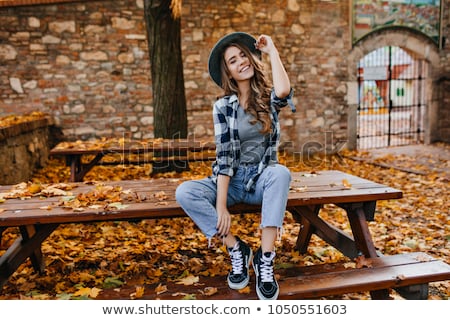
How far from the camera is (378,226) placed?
13.6 feet

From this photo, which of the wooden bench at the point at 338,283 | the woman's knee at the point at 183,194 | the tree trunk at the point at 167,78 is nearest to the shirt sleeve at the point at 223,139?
the woman's knee at the point at 183,194

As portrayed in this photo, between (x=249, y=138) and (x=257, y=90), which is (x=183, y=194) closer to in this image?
(x=249, y=138)

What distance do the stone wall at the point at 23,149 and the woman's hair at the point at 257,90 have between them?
11.5 feet

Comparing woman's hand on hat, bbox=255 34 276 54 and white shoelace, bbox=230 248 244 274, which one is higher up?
woman's hand on hat, bbox=255 34 276 54

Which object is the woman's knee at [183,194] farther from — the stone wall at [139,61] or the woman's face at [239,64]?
the stone wall at [139,61]

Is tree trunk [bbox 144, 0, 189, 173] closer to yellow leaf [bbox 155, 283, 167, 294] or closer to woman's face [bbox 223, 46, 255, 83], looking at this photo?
woman's face [bbox 223, 46, 255, 83]

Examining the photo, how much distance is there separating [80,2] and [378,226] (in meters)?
5.88

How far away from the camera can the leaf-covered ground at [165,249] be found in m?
2.84

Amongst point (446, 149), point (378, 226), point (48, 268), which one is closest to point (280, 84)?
point (48, 268)

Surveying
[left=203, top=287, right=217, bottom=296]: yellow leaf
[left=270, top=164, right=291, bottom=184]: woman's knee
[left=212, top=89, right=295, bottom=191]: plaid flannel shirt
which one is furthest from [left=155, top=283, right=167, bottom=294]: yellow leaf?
[left=270, top=164, right=291, bottom=184]: woman's knee

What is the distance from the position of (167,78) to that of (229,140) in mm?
3583

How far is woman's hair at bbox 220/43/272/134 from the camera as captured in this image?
2.38m

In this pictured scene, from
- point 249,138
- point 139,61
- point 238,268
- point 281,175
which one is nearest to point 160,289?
point 238,268
